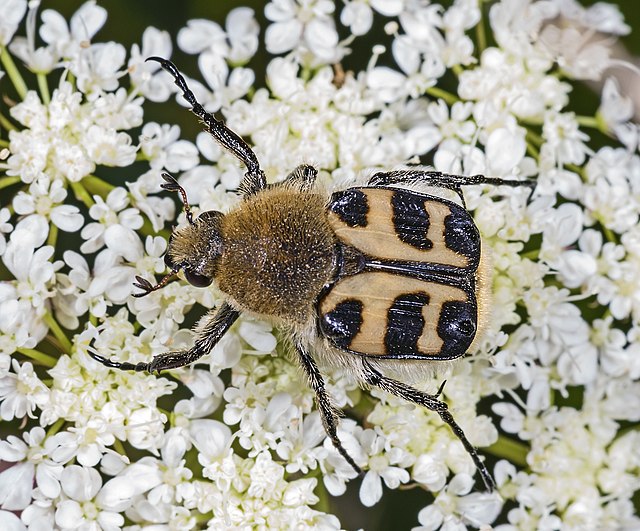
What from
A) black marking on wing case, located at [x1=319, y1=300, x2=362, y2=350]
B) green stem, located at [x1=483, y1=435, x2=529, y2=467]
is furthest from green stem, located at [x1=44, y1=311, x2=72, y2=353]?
green stem, located at [x1=483, y1=435, x2=529, y2=467]

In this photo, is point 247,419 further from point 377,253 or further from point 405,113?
point 405,113

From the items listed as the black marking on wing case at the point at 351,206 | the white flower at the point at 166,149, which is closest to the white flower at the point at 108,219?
the white flower at the point at 166,149

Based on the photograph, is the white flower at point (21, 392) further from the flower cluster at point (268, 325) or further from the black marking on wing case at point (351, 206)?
the black marking on wing case at point (351, 206)

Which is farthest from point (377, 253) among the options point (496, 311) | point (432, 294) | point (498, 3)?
point (498, 3)

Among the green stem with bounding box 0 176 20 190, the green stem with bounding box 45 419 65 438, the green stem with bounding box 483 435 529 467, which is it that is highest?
the green stem with bounding box 0 176 20 190

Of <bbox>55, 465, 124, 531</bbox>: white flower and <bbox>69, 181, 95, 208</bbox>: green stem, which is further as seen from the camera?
<bbox>69, 181, 95, 208</bbox>: green stem

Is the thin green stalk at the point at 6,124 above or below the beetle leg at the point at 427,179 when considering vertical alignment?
below

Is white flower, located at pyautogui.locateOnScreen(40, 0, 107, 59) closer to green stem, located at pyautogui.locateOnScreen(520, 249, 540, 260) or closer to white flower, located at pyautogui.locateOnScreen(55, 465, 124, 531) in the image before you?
white flower, located at pyautogui.locateOnScreen(55, 465, 124, 531)
